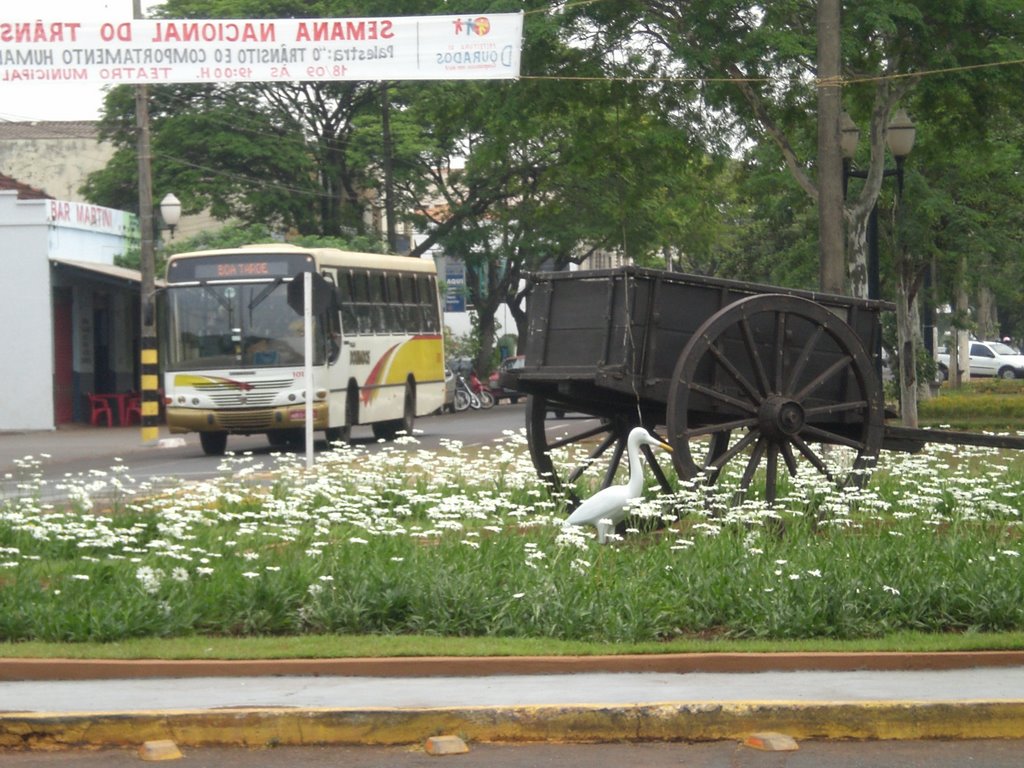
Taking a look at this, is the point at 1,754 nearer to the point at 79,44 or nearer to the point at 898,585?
the point at 898,585

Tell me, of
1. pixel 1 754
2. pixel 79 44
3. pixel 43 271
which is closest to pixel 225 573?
pixel 1 754

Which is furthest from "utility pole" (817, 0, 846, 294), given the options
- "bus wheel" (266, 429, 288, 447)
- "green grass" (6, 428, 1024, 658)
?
"bus wheel" (266, 429, 288, 447)

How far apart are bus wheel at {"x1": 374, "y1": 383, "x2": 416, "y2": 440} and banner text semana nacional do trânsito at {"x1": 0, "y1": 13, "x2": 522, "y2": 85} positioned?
1258 cm

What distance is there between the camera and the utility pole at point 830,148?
1741 centimetres

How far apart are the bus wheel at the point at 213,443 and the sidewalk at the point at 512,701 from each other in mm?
19381

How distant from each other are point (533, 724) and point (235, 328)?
1974cm

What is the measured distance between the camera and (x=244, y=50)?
19.5 metres

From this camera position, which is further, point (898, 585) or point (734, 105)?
point (734, 105)

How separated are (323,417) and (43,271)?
1334 centimetres

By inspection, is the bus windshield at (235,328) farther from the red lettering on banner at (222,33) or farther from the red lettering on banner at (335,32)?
the red lettering on banner at (335,32)

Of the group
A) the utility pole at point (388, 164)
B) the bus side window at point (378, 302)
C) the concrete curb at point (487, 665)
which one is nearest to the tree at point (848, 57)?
the bus side window at point (378, 302)

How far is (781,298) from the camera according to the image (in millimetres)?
12586

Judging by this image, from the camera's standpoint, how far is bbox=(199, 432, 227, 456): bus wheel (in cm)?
2766

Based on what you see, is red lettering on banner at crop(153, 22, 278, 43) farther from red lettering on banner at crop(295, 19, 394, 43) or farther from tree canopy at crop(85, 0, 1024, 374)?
tree canopy at crop(85, 0, 1024, 374)
